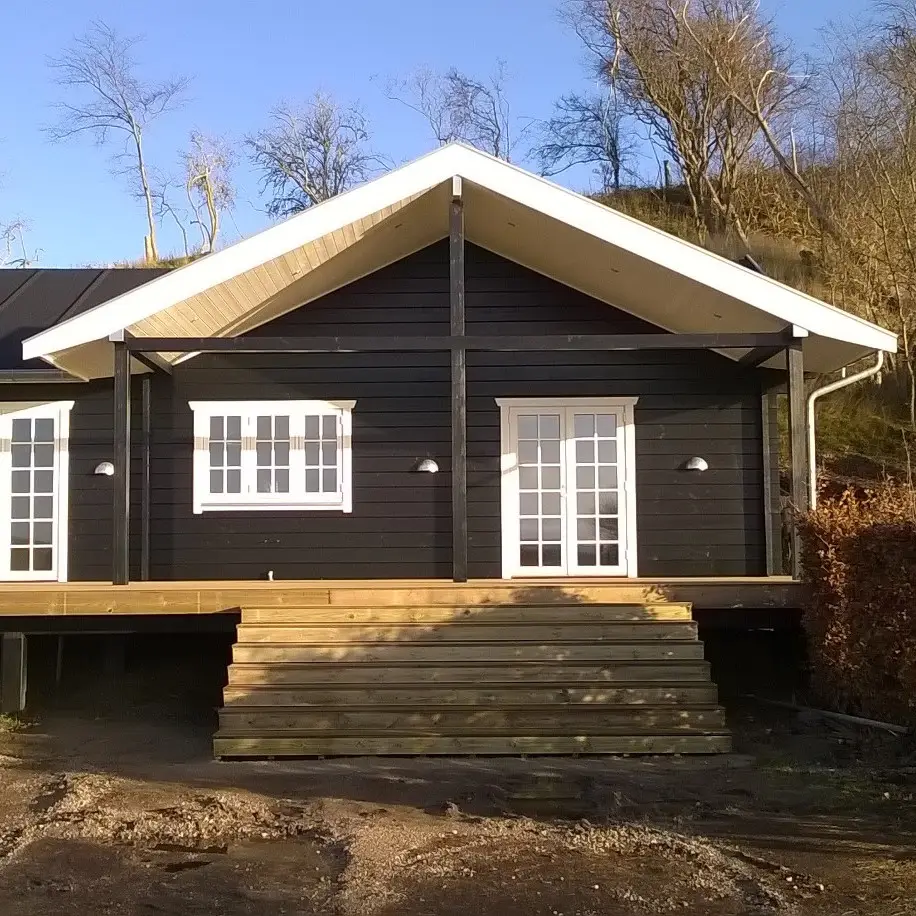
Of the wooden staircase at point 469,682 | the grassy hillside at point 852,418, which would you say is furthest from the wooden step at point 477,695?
the grassy hillside at point 852,418

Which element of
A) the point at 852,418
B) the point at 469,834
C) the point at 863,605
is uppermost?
→ the point at 852,418

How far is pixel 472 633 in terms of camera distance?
311 inches

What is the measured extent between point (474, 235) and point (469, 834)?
667 centimetres

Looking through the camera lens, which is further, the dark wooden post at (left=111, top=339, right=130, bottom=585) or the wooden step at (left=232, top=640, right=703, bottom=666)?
the dark wooden post at (left=111, top=339, right=130, bottom=585)

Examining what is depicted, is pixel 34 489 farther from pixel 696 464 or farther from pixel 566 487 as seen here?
pixel 696 464

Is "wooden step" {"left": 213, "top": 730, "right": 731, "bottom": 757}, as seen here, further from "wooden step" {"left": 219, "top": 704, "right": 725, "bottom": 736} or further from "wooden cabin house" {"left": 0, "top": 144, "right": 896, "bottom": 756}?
"wooden cabin house" {"left": 0, "top": 144, "right": 896, "bottom": 756}

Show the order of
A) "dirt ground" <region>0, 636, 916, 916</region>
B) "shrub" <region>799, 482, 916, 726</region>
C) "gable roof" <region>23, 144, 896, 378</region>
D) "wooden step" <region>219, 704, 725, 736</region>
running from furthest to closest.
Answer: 1. "gable roof" <region>23, 144, 896, 378</region>
2. "wooden step" <region>219, 704, 725, 736</region>
3. "shrub" <region>799, 482, 916, 726</region>
4. "dirt ground" <region>0, 636, 916, 916</region>

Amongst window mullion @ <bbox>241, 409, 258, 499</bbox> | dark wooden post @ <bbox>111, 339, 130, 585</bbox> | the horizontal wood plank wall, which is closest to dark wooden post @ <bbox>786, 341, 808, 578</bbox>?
the horizontal wood plank wall

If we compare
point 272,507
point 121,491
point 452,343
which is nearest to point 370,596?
point 452,343

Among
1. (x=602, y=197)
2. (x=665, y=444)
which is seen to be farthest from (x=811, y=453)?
(x=602, y=197)

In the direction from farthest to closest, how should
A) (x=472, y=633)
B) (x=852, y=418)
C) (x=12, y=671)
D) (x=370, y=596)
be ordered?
1. (x=852, y=418)
2. (x=12, y=671)
3. (x=370, y=596)
4. (x=472, y=633)

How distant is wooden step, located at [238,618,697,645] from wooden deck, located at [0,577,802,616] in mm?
319

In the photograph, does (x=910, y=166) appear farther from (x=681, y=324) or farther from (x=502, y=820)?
(x=502, y=820)

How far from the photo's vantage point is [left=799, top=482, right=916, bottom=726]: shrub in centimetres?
669
